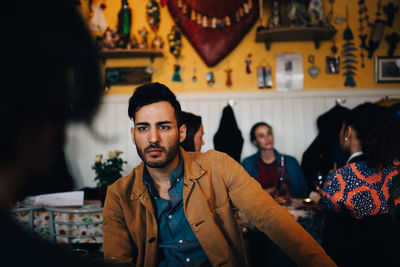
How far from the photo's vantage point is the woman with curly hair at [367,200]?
55.7 inches

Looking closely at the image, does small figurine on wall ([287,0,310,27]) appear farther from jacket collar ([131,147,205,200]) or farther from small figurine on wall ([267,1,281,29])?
jacket collar ([131,147,205,200])

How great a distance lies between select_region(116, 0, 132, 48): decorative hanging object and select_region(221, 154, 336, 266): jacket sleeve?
2.15 metres

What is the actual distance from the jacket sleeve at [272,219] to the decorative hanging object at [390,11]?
278 cm

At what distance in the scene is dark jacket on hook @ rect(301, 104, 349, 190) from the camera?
2865 mm

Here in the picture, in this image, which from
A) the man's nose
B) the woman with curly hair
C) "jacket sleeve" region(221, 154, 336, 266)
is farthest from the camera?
the woman with curly hair

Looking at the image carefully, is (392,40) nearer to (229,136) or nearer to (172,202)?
(229,136)

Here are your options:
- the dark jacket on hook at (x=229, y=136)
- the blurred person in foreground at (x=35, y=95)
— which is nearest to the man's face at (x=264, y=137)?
the dark jacket on hook at (x=229, y=136)

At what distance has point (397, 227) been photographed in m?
1.43

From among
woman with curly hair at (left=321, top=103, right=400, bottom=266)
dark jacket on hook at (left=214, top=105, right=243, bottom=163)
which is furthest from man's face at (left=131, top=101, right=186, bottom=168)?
dark jacket on hook at (left=214, top=105, right=243, bottom=163)

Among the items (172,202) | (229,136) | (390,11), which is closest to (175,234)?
(172,202)

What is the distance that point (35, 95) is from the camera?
13.1 inches

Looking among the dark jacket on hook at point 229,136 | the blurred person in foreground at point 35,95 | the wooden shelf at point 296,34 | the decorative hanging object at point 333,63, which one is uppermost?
the wooden shelf at point 296,34

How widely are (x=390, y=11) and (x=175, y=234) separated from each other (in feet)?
10.4

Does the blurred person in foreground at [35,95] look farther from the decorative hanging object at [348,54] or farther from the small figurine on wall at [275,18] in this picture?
the decorative hanging object at [348,54]
